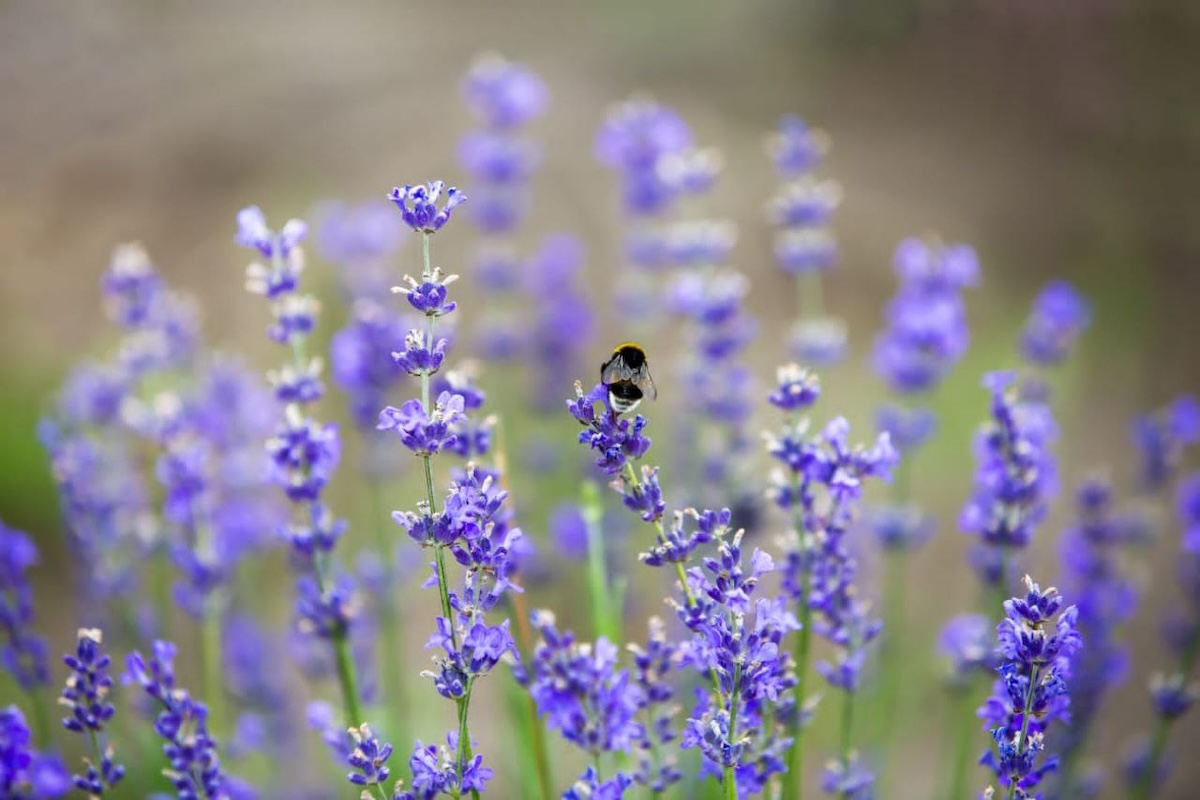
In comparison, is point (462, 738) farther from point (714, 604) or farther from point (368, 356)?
point (368, 356)

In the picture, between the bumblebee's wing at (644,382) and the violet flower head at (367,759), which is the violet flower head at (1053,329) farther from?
the violet flower head at (367,759)

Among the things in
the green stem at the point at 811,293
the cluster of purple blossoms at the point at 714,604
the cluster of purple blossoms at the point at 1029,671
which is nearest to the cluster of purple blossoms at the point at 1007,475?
the cluster of purple blossoms at the point at 1029,671

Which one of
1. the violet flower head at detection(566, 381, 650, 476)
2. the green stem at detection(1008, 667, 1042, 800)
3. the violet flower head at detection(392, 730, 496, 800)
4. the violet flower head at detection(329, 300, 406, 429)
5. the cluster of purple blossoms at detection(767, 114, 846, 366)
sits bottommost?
the green stem at detection(1008, 667, 1042, 800)

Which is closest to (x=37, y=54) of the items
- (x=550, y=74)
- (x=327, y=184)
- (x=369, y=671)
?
(x=327, y=184)

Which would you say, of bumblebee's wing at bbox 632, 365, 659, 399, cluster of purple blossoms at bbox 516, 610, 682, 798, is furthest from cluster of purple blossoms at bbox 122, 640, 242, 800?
bumblebee's wing at bbox 632, 365, 659, 399

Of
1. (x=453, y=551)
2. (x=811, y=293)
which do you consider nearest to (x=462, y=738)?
(x=453, y=551)

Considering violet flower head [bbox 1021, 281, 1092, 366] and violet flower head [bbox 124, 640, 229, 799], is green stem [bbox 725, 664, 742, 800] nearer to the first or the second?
violet flower head [bbox 124, 640, 229, 799]
